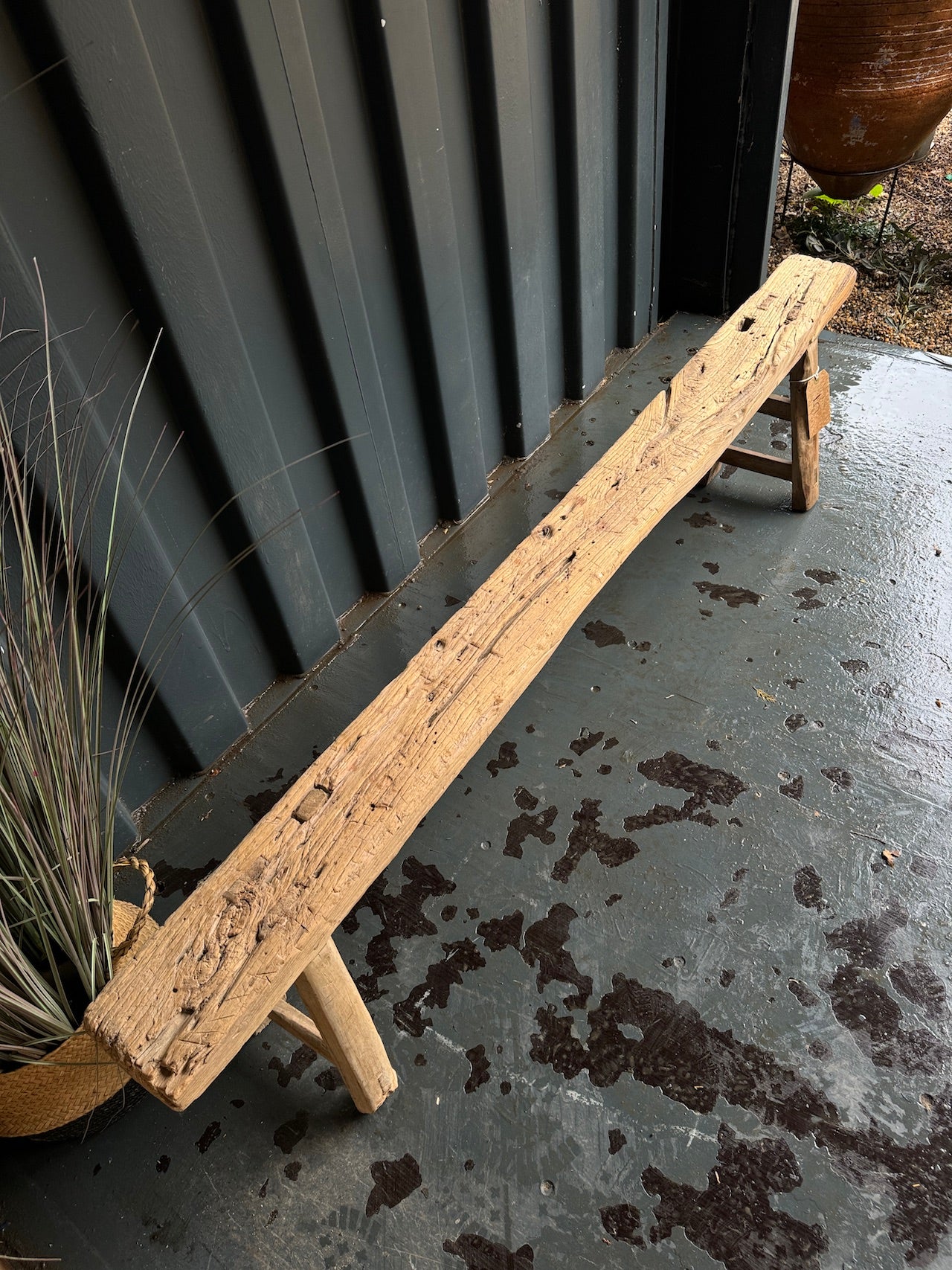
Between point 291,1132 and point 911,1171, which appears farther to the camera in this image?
point 291,1132

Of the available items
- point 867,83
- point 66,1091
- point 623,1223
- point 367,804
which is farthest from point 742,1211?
point 867,83

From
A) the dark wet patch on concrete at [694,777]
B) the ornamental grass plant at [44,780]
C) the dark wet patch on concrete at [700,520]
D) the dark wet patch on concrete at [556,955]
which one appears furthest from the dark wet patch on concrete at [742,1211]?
the dark wet patch on concrete at [700,520]

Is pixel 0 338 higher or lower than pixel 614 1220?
higher

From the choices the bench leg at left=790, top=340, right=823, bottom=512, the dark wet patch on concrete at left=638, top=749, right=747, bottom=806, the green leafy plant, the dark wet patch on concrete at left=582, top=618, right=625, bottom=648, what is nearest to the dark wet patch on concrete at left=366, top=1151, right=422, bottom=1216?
the dark wet patch on concrete at left=638, top=749, right=747, bottom=806

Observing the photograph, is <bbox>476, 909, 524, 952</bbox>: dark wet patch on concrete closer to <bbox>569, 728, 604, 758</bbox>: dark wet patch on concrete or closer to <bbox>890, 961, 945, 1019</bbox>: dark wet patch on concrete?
<bbox>569, 728, 604, 758</bbox>: dark wet patch on concrete

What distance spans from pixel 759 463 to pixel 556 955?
1.46m

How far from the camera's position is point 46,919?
1181 millimetres

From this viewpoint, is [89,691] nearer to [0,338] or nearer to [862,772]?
[0,338]

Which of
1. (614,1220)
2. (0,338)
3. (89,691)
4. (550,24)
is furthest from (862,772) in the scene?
(550,24)

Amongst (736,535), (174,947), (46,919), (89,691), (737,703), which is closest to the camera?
(174,947)

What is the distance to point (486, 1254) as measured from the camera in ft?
4.00

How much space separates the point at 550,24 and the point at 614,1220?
260 centimetres

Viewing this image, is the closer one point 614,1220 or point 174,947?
point 174,947

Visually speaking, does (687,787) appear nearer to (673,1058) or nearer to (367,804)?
(673,1058)
